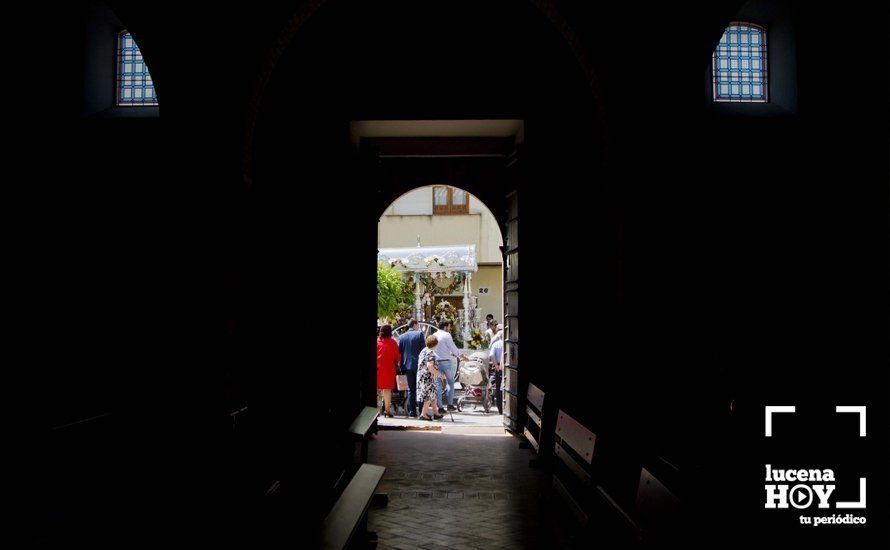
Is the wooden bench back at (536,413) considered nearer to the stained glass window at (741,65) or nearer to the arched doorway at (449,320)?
the stained glass window at (741,65)

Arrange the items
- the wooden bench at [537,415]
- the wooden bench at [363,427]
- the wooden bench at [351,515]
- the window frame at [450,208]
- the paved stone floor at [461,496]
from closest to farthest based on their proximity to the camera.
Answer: the wooden bench at [351,515]
the paved stone floor at [461,496]
the wooden bench at [363,427]
the wooden bench at [537,415]
the window frame at [450,208]

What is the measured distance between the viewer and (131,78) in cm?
982

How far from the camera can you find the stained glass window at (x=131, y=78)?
9766mm

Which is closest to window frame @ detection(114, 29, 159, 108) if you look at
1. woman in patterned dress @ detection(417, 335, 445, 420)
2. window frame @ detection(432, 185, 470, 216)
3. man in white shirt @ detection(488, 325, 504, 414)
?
woman in patterned dress @ detection(417, 335, 445, 420)

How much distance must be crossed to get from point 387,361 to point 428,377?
707mm

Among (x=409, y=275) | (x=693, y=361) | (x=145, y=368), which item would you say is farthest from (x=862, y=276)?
(x=409, y=275)

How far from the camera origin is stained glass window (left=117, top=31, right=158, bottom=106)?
977cm

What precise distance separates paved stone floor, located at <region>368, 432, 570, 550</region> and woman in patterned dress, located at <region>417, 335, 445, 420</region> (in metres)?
2.71

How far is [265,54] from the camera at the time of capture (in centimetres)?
638

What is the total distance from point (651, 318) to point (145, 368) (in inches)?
145

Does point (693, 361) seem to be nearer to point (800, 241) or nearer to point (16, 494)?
point (800, 241)

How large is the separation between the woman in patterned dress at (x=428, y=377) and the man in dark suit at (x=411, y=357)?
11.6 inches

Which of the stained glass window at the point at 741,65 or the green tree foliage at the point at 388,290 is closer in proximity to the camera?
the stained glass window at the point at 741,65

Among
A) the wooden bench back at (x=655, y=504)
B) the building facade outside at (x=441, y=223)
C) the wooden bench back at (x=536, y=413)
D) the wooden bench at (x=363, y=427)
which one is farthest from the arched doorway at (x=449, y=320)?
the wooden bench back at (x=655, y=504)
